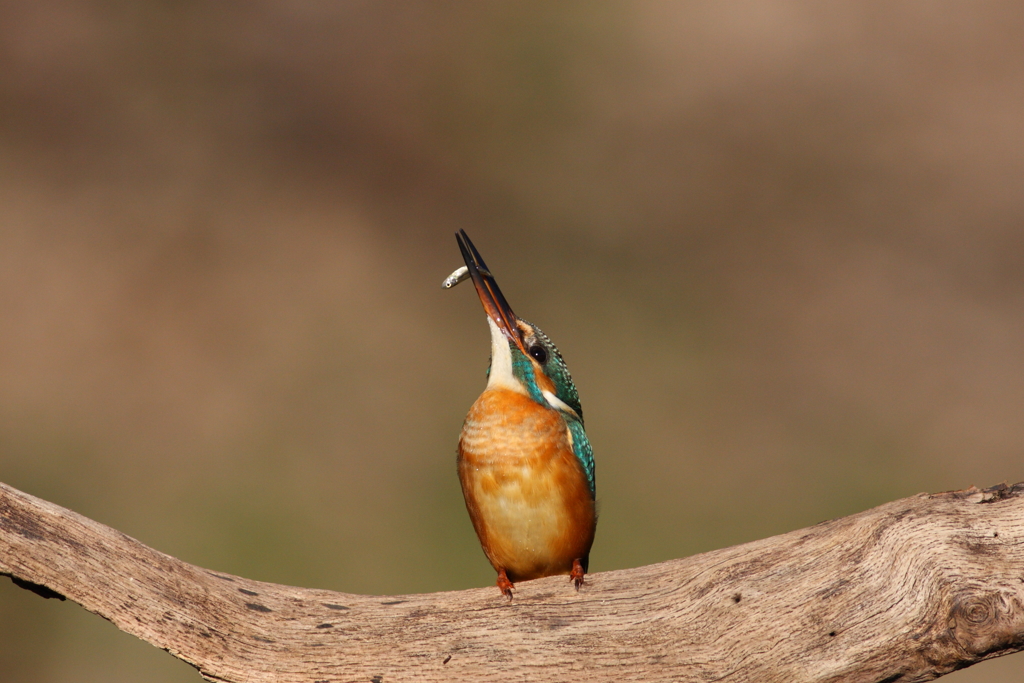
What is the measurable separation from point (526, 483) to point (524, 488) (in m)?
0.02

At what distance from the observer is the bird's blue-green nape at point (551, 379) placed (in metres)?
2.52

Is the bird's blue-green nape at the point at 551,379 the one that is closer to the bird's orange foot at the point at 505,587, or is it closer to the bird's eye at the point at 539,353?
the bird's eye at the point at 539,353

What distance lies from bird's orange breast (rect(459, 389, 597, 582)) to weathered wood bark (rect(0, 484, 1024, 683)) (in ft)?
0.56

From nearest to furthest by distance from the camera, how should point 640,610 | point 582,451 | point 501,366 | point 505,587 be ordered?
point 640,610 → point 505,587 → point 582,451 → point 501,366

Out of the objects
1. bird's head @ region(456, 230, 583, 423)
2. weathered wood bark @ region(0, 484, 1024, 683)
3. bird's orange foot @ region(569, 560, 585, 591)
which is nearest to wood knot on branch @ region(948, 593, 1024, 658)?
weathered wood bark @ region(0, 484, 1024, 683)

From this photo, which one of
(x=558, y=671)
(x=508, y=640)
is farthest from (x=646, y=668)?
(x=508, y=640)

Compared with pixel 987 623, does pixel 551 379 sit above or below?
above

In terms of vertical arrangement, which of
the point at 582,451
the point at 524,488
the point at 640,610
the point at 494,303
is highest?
the point at 494,303

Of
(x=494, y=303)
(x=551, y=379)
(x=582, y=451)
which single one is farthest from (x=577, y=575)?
(x=494, y=303)

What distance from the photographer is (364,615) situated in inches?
86.0

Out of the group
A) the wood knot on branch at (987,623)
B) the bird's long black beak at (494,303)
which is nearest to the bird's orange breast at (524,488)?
the bird's long black beak at (494,303)

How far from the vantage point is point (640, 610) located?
83.2 inches

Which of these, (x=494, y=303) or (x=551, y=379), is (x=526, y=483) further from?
(x=494, y=303)

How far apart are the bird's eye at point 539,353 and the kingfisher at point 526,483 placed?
0.08m
